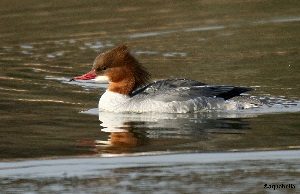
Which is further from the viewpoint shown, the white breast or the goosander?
the white breast

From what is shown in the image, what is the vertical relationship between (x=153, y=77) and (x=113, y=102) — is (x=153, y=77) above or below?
below

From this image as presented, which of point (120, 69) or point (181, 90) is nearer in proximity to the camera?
point (181, 90)

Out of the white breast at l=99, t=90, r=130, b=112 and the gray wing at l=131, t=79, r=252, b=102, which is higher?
the gray wing at l=131, t=79, r=252, b=102

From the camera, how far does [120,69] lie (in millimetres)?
14414

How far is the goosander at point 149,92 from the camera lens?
13891 mm

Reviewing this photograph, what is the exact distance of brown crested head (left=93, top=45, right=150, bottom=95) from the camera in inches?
566

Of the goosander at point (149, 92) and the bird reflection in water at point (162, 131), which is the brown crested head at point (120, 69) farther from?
the bird reflection in water at point (162, 131)

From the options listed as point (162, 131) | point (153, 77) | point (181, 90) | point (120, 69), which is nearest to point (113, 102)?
point (120, 69)

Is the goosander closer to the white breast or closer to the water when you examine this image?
the white breast

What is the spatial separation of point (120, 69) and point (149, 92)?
65 cm

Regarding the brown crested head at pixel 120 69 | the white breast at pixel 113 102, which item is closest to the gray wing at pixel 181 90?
the white breast at pixel 113 102

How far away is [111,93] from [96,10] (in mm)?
9146

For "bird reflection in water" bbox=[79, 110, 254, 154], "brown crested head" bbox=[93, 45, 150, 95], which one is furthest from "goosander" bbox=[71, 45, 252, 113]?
"bird reflection in water" bbox=[79, 110, 254, 154]

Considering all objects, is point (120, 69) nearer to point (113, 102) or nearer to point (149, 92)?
point (113, 102)
